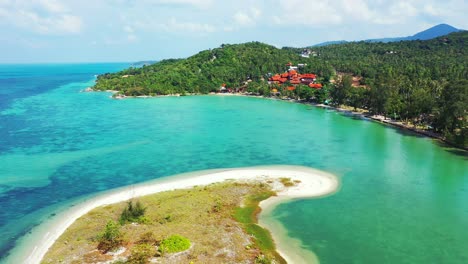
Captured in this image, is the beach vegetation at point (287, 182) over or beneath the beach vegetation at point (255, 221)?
over

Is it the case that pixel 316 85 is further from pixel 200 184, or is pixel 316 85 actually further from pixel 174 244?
pixel 174 244

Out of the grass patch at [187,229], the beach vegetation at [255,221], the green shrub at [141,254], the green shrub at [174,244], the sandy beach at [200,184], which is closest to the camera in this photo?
the green shrub at [141,254]

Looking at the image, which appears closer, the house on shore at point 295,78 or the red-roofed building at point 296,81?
the house on shore at point 295,78

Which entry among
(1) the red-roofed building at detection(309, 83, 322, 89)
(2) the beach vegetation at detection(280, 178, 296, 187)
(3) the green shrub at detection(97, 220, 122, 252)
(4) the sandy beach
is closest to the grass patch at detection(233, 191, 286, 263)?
(4) the sandy beach

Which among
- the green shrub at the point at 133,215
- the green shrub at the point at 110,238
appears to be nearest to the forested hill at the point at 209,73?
the green shrub at the point at 133,215

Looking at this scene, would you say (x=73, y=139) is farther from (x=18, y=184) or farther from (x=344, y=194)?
(x=344, y=194)

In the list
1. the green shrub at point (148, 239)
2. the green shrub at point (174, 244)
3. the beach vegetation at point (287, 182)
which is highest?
the beach vegetation at point (287, 182)

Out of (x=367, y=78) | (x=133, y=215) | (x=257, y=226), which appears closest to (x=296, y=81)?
(x=367, y=78)

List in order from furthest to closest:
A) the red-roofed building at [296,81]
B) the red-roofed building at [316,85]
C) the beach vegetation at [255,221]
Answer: the red-roofed building at [296,81] < the red-roofed building at [316,85] < the beach vegetation at [255,221]

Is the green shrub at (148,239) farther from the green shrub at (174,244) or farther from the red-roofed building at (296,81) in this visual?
the red-roofed building at (296,81)
